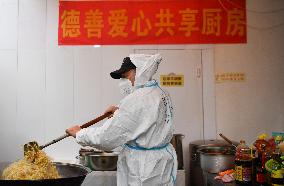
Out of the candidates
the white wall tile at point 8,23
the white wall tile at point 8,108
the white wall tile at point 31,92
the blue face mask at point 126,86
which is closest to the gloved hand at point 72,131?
the blue face mask at point 126,86

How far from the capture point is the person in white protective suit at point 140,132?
2318mm

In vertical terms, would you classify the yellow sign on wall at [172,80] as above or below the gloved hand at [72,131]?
above

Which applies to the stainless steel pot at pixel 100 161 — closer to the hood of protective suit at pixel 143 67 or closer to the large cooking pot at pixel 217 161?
the large cooking pot at pixel 217 161

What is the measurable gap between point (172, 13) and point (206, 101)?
3.55 ft

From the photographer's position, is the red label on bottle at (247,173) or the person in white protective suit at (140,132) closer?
the person in white protective suit at (140,132)

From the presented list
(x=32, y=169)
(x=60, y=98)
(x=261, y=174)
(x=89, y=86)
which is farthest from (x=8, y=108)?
(x=261, y=174)

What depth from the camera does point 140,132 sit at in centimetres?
232

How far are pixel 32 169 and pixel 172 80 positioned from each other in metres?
2.03

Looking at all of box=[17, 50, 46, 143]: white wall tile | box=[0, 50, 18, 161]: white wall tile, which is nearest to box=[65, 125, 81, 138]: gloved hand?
box=[17, 50, 46, 143]: white wall tile

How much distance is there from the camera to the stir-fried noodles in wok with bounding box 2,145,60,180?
2307 mm

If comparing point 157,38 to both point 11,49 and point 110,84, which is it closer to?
point 110,84

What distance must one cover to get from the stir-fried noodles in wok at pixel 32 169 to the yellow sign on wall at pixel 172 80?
71.8 inches

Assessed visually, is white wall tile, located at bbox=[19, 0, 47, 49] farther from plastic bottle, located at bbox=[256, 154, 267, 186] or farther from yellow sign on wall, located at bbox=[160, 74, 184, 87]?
plastic bottle, located at bbox=[256, 154, 267, 186]

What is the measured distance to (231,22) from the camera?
3881 mm
